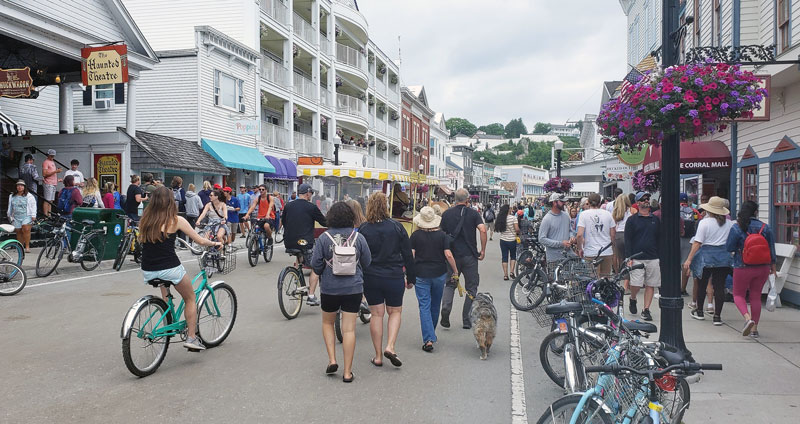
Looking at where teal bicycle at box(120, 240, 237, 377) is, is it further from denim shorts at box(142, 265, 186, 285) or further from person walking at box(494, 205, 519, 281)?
person walking at box(494, 205, 519, 281)

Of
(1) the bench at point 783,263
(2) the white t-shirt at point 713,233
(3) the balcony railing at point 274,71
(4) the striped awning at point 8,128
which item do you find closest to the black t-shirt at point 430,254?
(2) the white t-shirt at point 713,233

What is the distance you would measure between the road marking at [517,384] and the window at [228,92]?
68.0 feet

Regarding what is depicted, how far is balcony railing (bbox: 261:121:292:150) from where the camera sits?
95.7ft

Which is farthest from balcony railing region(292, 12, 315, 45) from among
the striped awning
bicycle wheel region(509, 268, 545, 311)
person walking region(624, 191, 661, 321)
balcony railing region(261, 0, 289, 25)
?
person walking region(624, 191, 661, 321)

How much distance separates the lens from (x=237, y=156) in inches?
1004

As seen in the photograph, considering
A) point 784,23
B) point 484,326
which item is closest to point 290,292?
point 484,326

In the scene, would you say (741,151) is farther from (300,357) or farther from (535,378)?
(300,357)

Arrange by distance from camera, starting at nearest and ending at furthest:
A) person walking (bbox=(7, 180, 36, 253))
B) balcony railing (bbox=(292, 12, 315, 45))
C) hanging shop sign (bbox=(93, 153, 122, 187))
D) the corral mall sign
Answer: person walking (bbox=(7, 180, 36, 253)), the corral mall sign, hanging shop sign (bbox=(93, 153, 122, 187)), balcony railing (bbox=(292, 12, 315, 45))

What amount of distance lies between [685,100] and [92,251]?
10951 millimetres

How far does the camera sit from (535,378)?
5848mm

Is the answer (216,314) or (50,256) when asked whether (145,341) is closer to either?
(216,314)

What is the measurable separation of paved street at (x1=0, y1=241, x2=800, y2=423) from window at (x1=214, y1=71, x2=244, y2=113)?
718 inches

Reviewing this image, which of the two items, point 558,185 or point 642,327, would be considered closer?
point 642,327

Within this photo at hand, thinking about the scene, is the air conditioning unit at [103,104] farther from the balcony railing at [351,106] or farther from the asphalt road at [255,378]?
the asphalt road at [255,378]
